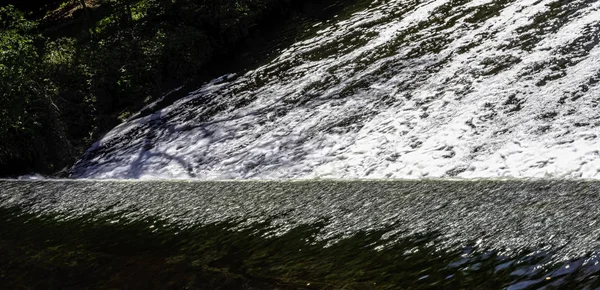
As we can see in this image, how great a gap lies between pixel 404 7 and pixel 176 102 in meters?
6.66

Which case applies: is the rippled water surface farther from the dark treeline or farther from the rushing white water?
the dark treeline

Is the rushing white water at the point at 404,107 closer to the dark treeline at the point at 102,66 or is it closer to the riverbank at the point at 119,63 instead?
the riverbank at the point at 119,63

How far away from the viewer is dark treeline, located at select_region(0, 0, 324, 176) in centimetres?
1562

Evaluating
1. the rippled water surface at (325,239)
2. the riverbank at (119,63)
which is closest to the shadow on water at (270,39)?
the riverbank at (119,63)

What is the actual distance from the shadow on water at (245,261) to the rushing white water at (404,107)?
2.10m

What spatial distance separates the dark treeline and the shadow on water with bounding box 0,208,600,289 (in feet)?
19.9

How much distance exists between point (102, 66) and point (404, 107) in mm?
11016

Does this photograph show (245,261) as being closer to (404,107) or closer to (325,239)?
(325,239)

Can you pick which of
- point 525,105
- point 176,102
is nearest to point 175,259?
point 525,105

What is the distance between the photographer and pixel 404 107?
11.1 metres

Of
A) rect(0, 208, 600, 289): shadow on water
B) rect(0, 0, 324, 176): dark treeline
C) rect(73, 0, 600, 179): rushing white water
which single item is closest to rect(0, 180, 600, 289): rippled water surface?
rect(0, 208, 600, 289): shadow on water

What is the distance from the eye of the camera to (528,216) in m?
6.30

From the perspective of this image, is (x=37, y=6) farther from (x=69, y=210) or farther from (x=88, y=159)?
(x=69, y=210)

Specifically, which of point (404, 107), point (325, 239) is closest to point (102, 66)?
point (404, 107)
